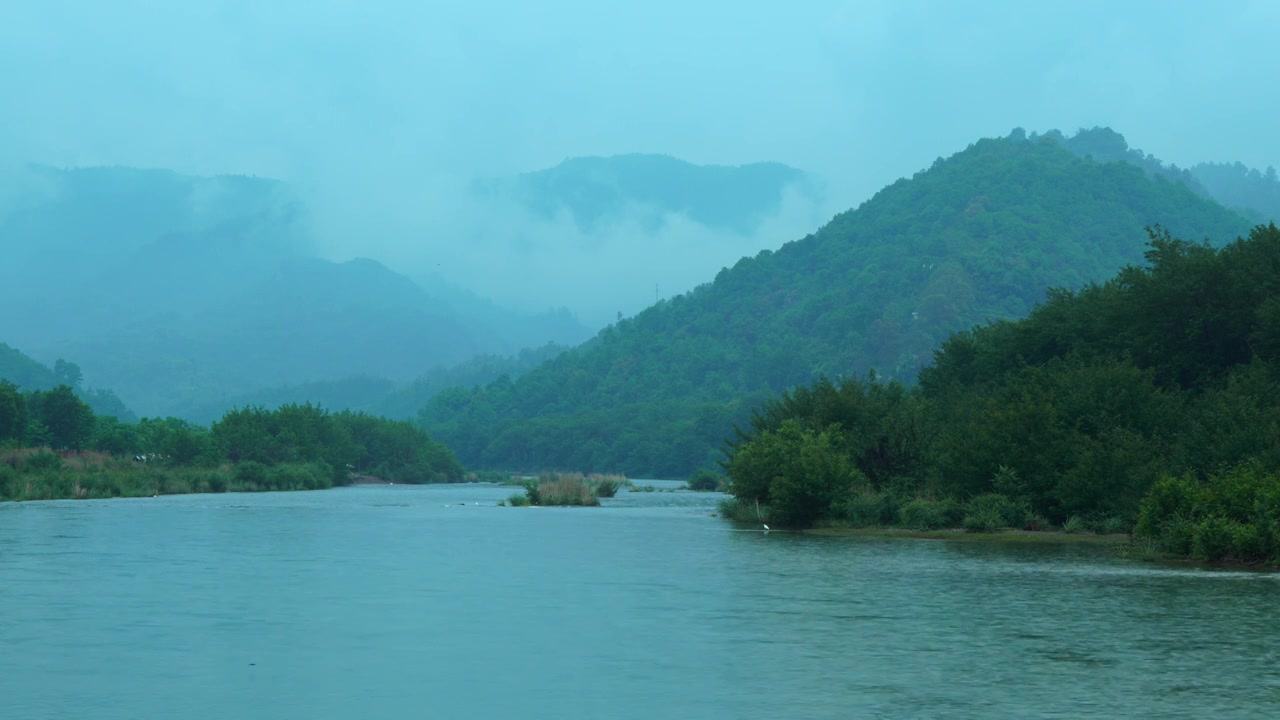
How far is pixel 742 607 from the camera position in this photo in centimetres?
2956

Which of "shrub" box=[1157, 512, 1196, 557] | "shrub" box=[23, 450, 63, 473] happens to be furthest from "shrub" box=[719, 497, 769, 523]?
"shrub" box=[23, 450, 63, 473]

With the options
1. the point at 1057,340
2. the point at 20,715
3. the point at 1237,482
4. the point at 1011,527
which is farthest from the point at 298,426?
the point at 20,715

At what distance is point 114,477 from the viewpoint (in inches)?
3772

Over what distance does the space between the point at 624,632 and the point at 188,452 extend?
106005 mm

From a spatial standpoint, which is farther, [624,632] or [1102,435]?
[1102,435]

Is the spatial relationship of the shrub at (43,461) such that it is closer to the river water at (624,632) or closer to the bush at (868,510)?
the river water at (624,632)

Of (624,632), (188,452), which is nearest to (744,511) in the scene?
(624,632)

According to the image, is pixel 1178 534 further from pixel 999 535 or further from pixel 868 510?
pixel 868 510

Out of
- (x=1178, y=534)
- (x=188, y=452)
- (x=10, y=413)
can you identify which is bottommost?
(x=1178, y=534)

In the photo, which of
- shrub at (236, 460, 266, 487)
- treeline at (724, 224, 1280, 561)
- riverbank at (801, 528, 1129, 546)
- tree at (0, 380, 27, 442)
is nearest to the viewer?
treeline at (724, 224, 1280, 561)

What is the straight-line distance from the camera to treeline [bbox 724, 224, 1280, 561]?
150ft

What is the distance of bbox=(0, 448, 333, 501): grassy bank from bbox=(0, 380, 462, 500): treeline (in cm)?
8

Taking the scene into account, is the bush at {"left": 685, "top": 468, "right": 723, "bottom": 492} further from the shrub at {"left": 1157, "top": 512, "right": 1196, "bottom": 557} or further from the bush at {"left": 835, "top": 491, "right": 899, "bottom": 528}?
the shrub at {"left": 1157, "top": 512, "right": 1196, "bottom": 557}

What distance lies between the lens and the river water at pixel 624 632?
19.2m
